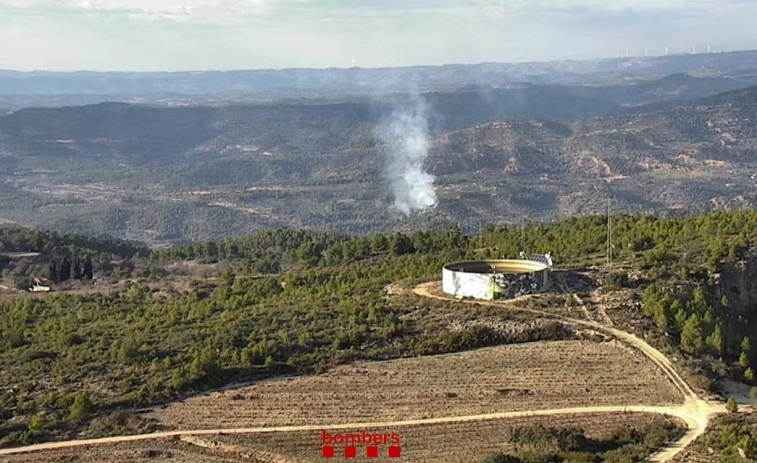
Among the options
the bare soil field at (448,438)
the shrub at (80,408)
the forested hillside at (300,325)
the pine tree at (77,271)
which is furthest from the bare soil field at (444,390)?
the pine tree at (77,271)

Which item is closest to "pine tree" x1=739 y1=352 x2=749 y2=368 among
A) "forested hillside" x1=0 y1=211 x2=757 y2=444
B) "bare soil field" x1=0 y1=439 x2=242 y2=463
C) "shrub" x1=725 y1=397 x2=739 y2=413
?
"forested hillside" x1=0 y1=211 x2=757 y2=444

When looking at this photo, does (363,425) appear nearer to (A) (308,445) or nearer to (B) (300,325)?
(A) (308,445)

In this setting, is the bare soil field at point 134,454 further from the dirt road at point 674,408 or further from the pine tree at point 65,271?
the pine tree at point 65,271

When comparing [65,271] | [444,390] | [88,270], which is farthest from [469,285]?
[65,271]

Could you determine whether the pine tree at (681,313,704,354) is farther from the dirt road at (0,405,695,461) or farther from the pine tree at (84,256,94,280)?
the pine tree at (84,256,94,280)

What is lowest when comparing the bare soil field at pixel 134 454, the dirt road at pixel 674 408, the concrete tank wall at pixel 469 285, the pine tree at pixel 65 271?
the pine tree at pixel 65 271

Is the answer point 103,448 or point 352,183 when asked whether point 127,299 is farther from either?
point 352,183
